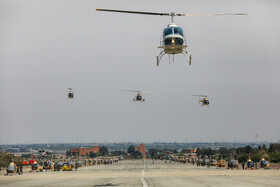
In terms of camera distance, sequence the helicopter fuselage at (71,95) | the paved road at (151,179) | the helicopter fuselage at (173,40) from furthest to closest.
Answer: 1. the helicopter fuselage at (71,95)
2. the paved road at (151,179)
3. the helicopter fuselage at (173,40)

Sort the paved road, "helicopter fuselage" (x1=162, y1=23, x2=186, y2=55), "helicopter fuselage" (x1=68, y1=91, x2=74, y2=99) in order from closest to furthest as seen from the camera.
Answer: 1. "helicopter fuselage" (x1=162, y1=23, x2=186, y2=55)
2. the paved road
3. "helicopter fuselage" (x1=68, y1=91, x2=74, y2=99)

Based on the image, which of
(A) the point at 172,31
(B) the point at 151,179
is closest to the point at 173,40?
(A) the point at 172,31

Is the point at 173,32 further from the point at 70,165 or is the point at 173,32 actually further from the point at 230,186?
the point at 70,165

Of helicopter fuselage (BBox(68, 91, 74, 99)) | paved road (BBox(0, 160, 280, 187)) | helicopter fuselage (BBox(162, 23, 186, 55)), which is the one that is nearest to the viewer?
helicopter fuselage (BBox(162, 23, 186, 55))

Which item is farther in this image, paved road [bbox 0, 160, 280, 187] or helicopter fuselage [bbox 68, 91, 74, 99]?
helicopter fuselage [bbox 68, 91, 74, 99]

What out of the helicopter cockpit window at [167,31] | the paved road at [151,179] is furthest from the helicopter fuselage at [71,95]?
the helicopter cockpit window at [167,31]

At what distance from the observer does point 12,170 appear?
79.1 metres

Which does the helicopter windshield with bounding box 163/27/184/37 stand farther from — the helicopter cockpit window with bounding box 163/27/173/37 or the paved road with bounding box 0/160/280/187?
the paved road with bounding box 0/160/280/187

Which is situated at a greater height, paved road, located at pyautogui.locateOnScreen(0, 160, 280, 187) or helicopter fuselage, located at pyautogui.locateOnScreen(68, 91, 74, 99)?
helicopter fuselage, located at pyautogui.locateOnScreen(68, 91, 74, 99)

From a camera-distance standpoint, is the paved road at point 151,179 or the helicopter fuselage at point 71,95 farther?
the helicopter fuselage at point 71,95

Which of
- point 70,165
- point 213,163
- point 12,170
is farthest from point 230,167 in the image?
point 12,170

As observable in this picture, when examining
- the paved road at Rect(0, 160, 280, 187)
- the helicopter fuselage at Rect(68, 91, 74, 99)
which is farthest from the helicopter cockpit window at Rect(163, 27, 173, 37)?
the helicopter fuselage at Rect(68, 91, 74, 99)

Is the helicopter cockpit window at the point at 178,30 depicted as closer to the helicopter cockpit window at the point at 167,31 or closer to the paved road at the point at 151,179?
the helicopter cockpit window at the point at 167,31

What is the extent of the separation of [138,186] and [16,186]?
13394mm
